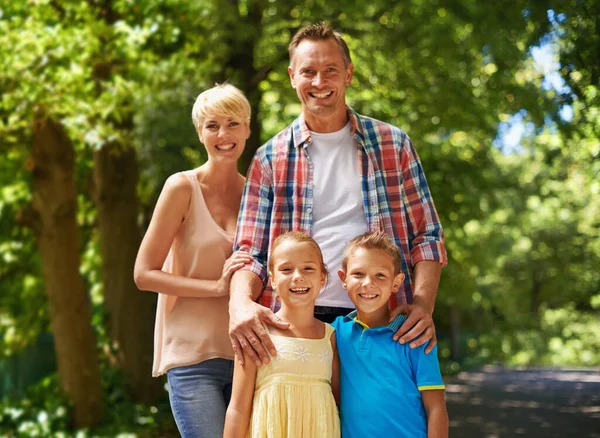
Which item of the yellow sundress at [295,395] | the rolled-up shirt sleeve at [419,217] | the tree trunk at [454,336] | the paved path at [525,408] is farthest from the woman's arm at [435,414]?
the tree trunk at [454,336]

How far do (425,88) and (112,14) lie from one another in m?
4.06

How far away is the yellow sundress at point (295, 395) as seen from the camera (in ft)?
9.48

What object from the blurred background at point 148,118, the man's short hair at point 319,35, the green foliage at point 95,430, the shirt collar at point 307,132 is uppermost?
the blurred background at point 148,118

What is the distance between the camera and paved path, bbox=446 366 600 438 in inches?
374

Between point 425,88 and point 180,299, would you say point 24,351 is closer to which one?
point 425,88

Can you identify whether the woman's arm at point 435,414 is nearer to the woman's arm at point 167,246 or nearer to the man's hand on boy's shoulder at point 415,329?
the man's hand on boy's shoulder at point 415,329

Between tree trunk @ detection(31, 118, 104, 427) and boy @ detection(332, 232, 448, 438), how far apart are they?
8675mm

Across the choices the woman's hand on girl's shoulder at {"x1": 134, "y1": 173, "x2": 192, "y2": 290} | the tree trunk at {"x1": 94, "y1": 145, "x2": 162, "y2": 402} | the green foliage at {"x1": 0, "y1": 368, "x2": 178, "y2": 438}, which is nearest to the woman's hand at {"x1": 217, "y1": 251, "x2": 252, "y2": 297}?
the woman's hand on girl's shoulder at {"x1": 134, "y1": 173, "x2": 192, "y2": 290}

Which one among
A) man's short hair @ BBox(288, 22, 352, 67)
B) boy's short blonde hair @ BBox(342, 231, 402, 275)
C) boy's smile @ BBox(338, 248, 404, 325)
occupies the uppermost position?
man's short hair @ BBox(288, 22, 352, 67)

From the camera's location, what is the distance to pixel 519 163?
982 inches

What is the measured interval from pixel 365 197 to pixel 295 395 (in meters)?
0.80

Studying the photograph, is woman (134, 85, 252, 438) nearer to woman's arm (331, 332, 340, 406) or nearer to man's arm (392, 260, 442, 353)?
woman's arm (331, 332, 340, 406)

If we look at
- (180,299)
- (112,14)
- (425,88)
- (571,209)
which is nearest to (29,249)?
(112,14)

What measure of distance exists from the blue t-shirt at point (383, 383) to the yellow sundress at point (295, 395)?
64 mm
